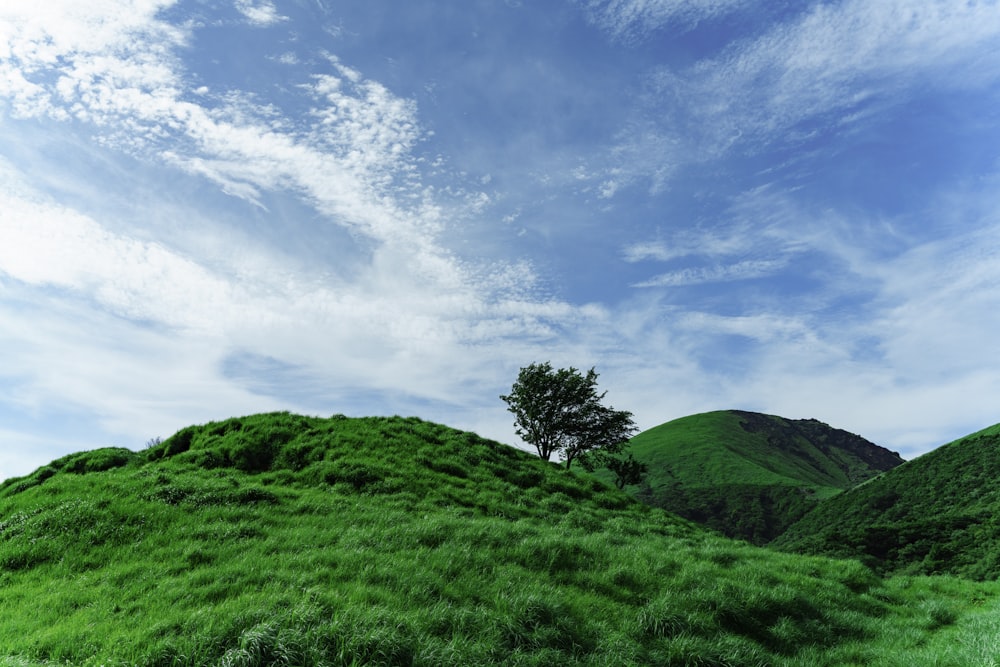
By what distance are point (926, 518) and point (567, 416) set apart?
2423 inches

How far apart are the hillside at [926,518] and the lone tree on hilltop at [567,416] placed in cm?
2619

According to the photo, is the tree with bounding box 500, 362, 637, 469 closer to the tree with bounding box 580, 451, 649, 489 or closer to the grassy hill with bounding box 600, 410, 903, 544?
the tree with bounding box 580, 451, 649, 489

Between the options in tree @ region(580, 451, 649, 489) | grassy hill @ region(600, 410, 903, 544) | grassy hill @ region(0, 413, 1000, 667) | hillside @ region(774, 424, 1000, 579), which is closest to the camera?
grassy hill @ region(0, 413, 1000, 667)

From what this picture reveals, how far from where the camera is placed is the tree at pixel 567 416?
54.4 metres

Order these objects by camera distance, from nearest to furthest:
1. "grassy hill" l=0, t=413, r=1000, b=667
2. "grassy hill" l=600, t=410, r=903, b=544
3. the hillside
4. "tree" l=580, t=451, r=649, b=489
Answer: "grassy hill" l=0, t=413, r=1000, b=667 → the hillside → "tree" l=580, t=451, r=649, b=489 → "grassy hill" l=600, t=410, r=903, b=544

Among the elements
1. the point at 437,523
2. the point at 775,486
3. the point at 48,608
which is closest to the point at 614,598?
the point at 437,523

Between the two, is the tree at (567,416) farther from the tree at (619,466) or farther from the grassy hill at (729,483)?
the grassy hill at (729,483)

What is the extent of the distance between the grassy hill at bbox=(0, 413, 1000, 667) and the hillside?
23037 mm

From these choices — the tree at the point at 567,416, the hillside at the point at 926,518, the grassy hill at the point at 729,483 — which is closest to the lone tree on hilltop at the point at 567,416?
the tree at the point at 567,416

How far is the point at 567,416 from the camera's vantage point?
5453cm

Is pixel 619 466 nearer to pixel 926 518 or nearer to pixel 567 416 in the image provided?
pixel 567 416

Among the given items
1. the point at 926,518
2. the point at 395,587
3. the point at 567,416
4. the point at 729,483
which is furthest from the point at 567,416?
the point at 729,483

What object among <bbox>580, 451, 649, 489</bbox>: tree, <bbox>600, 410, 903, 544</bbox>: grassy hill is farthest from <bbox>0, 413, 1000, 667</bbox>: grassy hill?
<bbox>600, 410, 903, 544</bbox>: grassy hill

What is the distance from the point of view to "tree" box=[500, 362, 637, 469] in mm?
54438
